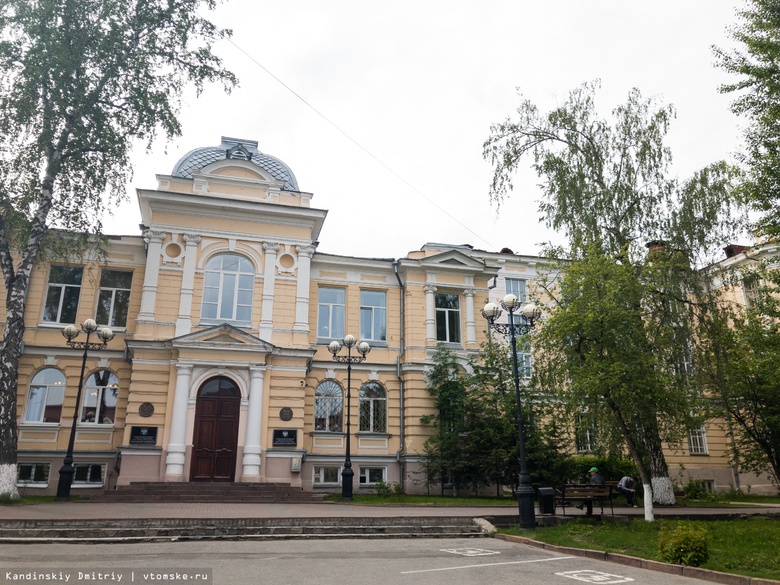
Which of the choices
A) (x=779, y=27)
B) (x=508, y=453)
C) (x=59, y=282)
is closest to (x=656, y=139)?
(x=779, y=27)

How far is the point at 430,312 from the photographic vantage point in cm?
2552

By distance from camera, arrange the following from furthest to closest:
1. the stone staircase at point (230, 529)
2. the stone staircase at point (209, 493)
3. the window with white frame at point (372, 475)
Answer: the window with white frame at point (372, 475), the stone staircase at point (209, 493), the stone staircase at point (230, 529)

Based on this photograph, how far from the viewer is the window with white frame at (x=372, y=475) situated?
78.0 feet

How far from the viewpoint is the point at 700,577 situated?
28.1 ft

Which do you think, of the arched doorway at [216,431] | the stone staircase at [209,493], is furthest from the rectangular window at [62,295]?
the stone staircase at [209,493]

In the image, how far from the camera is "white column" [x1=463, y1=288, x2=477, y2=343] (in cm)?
2570

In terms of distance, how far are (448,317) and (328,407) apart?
6.49 metres

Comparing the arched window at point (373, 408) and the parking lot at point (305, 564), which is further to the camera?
the arched window at point (373, 408)

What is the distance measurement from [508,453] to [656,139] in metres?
12.5

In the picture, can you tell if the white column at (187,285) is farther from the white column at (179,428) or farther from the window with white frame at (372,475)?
the window with white frame at (372,475)

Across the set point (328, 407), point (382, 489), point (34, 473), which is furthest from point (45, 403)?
point (382, 489)

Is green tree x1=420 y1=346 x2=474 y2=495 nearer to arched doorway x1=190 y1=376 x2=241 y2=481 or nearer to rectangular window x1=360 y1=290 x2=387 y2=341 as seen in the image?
rectangular window x1=360 y1=290 x2=387 y2=341

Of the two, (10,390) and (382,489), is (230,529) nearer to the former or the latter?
(10,390)

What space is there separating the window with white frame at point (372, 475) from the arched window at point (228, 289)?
756 centimetres
